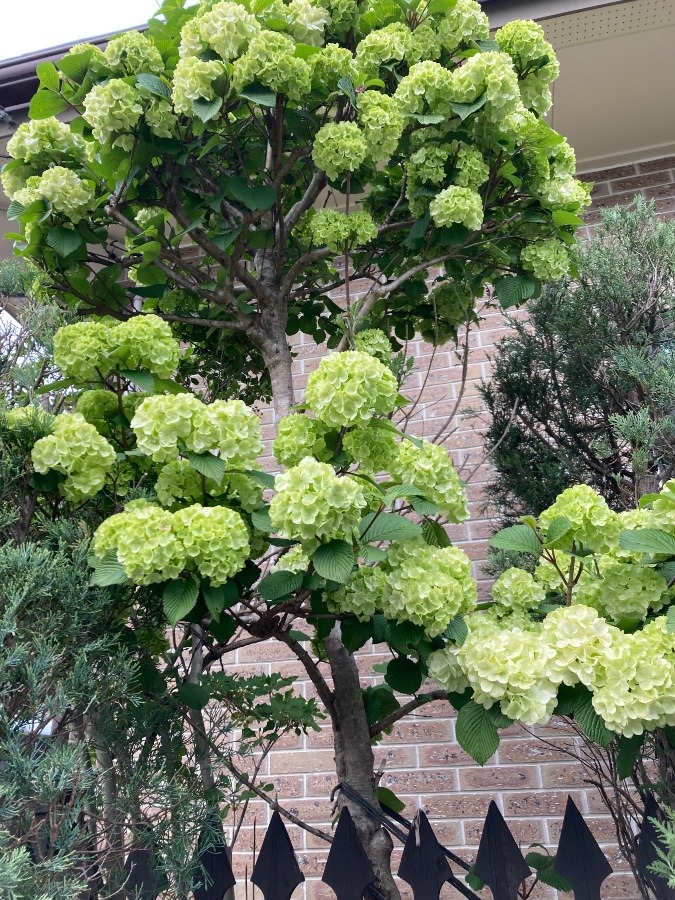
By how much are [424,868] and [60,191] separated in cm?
143

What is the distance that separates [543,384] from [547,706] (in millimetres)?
1361

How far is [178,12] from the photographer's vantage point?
1.59 m

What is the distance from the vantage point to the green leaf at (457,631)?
3.91 feet

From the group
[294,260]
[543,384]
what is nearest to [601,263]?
[543,384]

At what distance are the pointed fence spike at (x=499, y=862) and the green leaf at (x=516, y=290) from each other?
3.33ft

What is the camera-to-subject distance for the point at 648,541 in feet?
3.69

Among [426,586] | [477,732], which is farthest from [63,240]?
[477,732]

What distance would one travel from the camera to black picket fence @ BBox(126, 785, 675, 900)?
133 cm

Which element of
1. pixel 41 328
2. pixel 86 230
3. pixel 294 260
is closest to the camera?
pixel 41 328

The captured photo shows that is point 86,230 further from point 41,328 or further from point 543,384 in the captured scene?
point 543,384

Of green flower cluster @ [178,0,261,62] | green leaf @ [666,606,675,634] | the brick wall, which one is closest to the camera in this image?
green leaf @ [666,606,675,634]

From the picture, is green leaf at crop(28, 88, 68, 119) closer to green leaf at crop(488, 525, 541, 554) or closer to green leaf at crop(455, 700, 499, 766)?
green leaf at crop(488, 525, 541, 554)

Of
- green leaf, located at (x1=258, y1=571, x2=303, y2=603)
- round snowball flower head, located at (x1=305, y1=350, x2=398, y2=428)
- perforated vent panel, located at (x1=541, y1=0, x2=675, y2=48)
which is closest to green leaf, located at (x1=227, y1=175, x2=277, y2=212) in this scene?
round snowball flower head, located at (x1=305, y1=350, x2=398, y2=428)

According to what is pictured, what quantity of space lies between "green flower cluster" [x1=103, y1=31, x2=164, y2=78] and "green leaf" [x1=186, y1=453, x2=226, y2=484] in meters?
0.85
